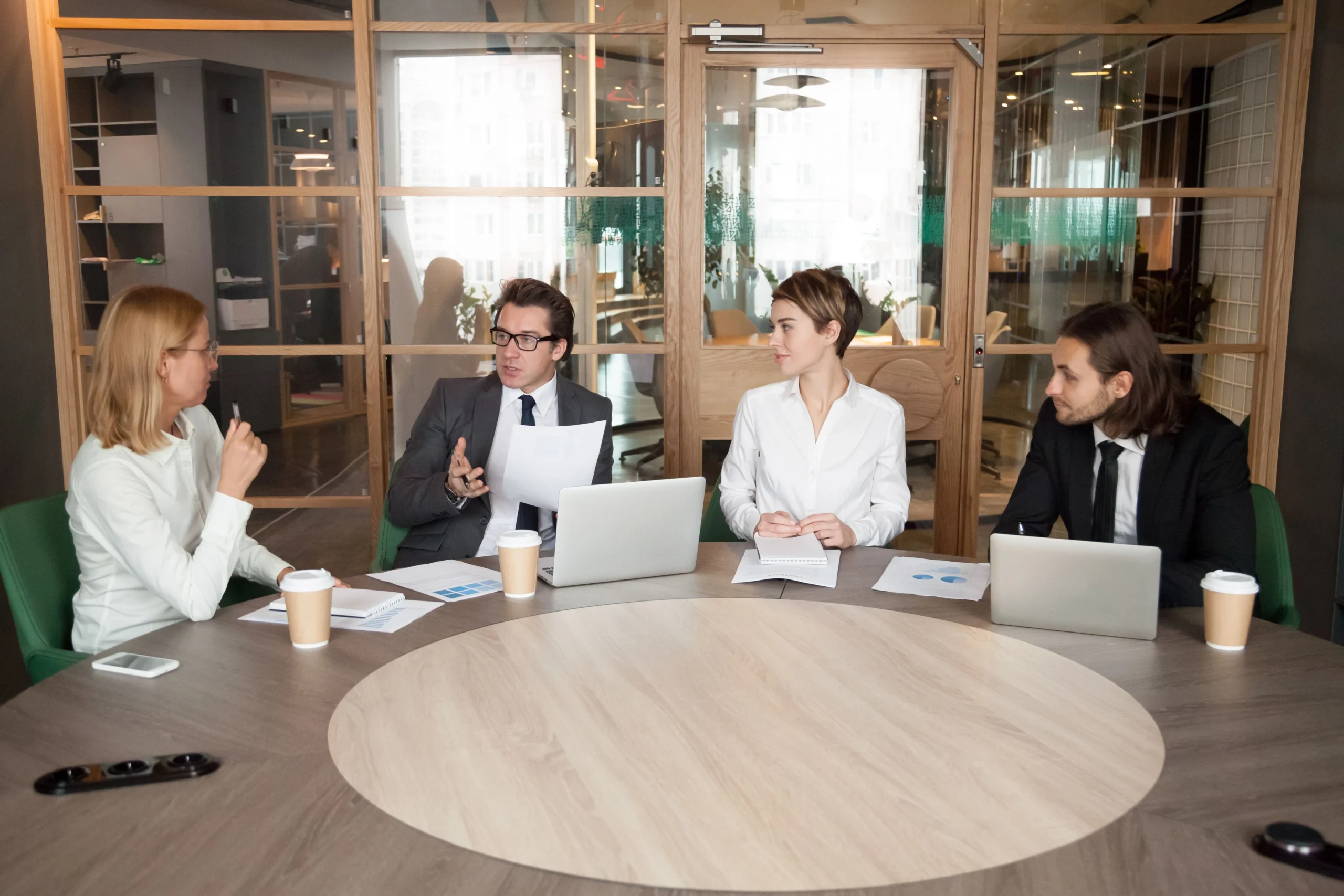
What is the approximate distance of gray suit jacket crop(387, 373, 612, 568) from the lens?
2.78m

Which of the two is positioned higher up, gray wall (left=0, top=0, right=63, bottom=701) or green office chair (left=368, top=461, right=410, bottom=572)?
gray wall (left=0, top=0, right=63, bottom=701)

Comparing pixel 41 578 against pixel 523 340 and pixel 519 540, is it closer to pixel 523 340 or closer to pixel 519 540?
pixel 519 540

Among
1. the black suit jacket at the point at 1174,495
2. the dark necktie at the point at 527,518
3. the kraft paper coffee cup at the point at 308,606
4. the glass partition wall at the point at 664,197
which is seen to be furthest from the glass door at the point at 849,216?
the kraft paper coffee cup at the point at 308,606

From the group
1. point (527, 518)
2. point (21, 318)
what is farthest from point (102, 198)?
point (527, 518)

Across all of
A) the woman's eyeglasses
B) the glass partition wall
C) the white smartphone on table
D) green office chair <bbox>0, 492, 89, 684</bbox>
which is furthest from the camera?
the glass partition wall

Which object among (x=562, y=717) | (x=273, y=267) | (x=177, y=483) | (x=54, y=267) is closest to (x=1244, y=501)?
(x=562, y=717)

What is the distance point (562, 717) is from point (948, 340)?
302 cm

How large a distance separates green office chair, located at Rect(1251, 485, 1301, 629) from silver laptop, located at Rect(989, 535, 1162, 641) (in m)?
0.72

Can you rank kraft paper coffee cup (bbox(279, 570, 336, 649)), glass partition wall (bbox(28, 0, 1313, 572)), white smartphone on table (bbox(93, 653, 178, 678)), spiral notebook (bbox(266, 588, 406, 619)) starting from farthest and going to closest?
glass partition wall (bbox(28, 0, 1313, 572))
spiral notebook (bbox(266, 588, 406, 619))
kraft paper coffee cup (bbox(279, 570, 336, 649))
white smartphone on table (bbox(93, 653, 178, 678))

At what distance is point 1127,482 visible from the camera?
2.51 m

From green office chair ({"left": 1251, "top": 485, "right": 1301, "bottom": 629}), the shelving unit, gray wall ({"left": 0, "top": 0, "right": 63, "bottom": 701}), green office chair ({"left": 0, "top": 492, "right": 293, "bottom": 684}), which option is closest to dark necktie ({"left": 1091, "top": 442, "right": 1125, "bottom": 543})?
green office chair ({"left": 1251, "top": 485, "right": 1301, "bottom": 629})

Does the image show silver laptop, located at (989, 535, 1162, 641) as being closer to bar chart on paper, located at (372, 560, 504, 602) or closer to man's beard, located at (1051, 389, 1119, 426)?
man's beard, located at (1051, 389, 1119, 426)

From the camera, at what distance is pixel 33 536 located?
85.7 inches

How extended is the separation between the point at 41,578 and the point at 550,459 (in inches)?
40.9
